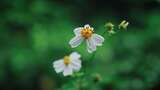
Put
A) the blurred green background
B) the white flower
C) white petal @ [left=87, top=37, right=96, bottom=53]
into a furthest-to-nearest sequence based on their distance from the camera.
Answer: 1. the blurred green background
2. the white flower
3. white petal @ [left=87, top=37, right=96, bottom=53]

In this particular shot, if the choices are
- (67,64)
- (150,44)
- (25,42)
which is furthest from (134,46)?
(67,64)

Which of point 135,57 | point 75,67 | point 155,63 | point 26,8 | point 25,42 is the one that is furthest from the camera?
point 26,8

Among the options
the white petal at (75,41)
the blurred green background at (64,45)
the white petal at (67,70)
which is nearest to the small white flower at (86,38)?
the white petal at (75,41)

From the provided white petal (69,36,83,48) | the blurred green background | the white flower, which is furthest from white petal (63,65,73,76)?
the blurred green background

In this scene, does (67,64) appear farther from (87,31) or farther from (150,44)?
(150,44)

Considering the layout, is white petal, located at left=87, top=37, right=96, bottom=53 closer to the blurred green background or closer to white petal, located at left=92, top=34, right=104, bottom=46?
white petal, located at left=92, top=34, right=104, bottom=46
